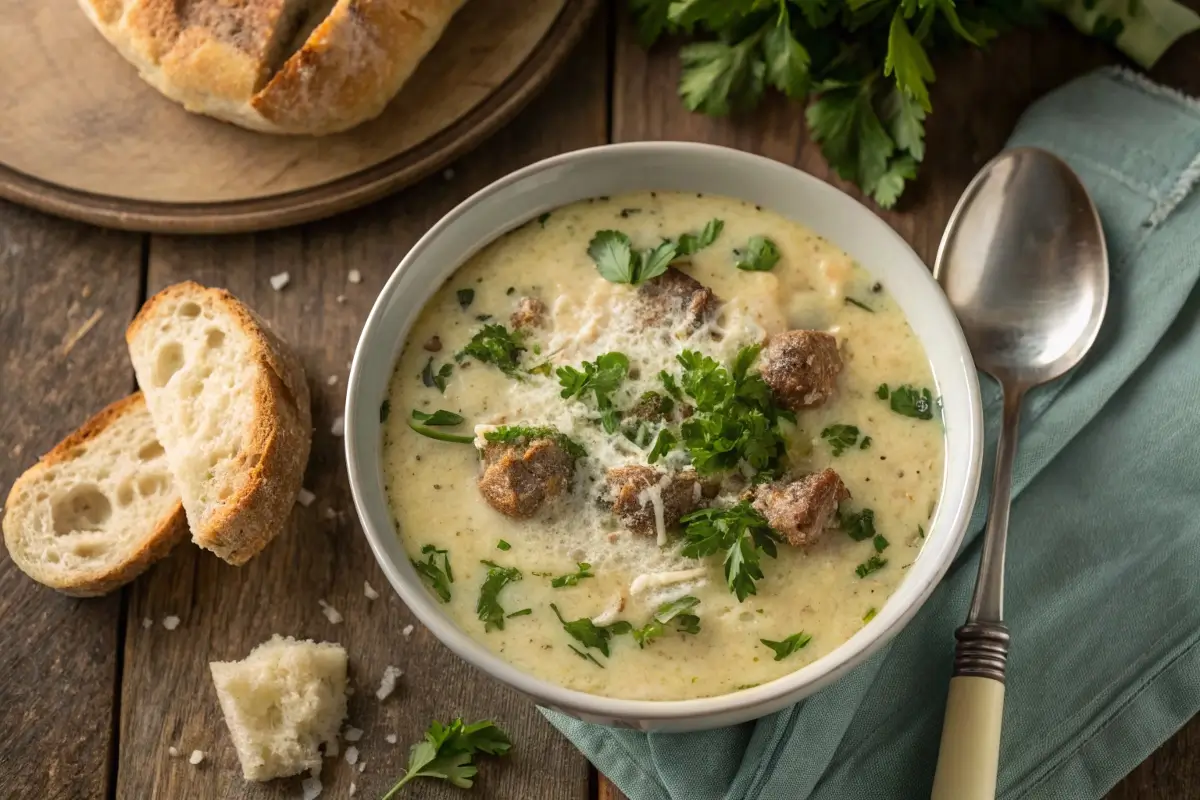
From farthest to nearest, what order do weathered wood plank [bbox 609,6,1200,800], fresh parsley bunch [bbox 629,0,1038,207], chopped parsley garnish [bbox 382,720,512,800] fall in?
weathered wood plank [bbox 609,6,1200,800] → fresh parsley bunch [bbox 629,0,1038,207] → chopped parsley garnish [bbox 382,720,512,800]

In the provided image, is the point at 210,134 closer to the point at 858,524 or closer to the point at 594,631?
the point at 594,631

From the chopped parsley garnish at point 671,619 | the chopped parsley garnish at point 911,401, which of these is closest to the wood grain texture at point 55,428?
the chopped parsley garnish at point 671,619

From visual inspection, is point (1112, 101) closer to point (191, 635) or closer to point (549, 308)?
point (549, 308)

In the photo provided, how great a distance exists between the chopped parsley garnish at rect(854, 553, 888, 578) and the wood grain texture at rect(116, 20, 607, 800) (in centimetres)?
79

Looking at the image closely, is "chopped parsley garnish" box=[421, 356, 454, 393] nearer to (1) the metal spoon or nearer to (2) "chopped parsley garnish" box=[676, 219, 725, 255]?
(2) "chopped parsley garnish" box=[676, 219, 725, 255]

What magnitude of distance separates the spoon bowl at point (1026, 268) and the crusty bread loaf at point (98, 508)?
1862 millimetres

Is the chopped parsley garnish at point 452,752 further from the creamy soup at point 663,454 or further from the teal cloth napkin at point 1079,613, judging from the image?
the creamy soup at point 663,454

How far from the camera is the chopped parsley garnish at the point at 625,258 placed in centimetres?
254

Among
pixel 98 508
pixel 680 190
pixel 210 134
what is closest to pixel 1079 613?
pixel 680 190

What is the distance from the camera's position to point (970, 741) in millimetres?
2404

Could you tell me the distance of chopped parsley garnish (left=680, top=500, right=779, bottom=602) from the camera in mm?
2262

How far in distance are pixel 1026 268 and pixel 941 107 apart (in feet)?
1.78

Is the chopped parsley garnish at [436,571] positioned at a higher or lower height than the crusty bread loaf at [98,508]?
higher

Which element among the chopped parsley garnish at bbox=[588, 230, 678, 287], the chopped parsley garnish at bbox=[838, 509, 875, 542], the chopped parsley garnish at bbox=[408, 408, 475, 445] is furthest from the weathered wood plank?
the chopped parsley garnish at bbox=[408, 408, 475, 445]
